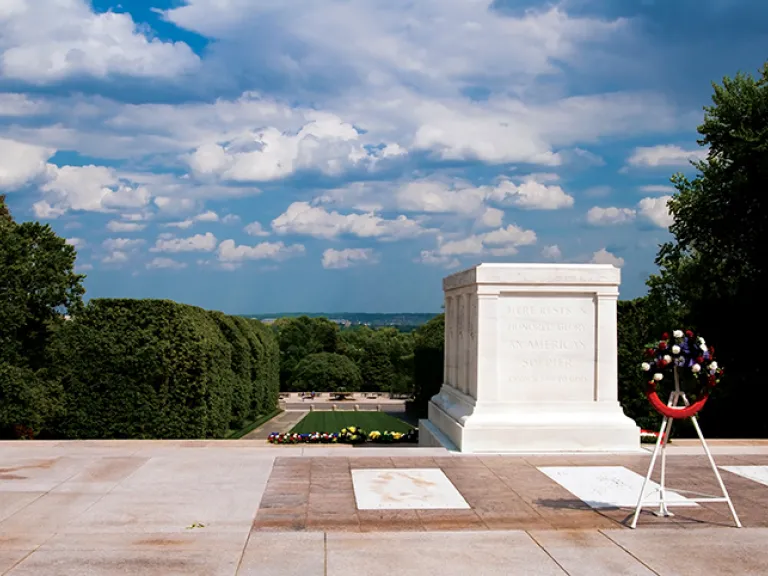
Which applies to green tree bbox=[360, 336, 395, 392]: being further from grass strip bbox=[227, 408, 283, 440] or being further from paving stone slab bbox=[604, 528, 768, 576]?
paving stone slab bbox=[604, 528, 768, 576]

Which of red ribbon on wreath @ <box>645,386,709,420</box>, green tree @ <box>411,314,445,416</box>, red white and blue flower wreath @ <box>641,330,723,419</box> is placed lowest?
green tree @ <box>411,314,445,416</box>

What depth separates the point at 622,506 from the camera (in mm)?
10086

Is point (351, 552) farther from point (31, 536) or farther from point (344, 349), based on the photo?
point (344, 349)

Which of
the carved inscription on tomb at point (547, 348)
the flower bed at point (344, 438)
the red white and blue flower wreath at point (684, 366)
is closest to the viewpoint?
the red white and blue flower wreath at point (684, 366)

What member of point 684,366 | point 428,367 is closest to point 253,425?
point 428,367

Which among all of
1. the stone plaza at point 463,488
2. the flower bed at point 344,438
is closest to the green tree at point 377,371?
the flower bed at point 344,438

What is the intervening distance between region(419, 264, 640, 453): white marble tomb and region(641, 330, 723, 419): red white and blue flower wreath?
17.5ft

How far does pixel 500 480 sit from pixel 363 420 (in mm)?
46145

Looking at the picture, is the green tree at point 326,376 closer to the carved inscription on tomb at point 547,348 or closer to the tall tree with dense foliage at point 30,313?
the tall tree with dense foliage at point 30,313

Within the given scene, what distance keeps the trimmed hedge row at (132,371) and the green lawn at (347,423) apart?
18678 millimetres

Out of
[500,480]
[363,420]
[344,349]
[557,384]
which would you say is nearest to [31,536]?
[500,480]

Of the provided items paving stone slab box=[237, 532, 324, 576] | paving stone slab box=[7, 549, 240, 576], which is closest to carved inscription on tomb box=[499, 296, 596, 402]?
paving stone slab box=[237, 532, 324, 576]

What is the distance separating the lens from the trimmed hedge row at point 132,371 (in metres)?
25.0

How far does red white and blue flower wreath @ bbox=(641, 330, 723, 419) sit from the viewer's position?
29.8ft
